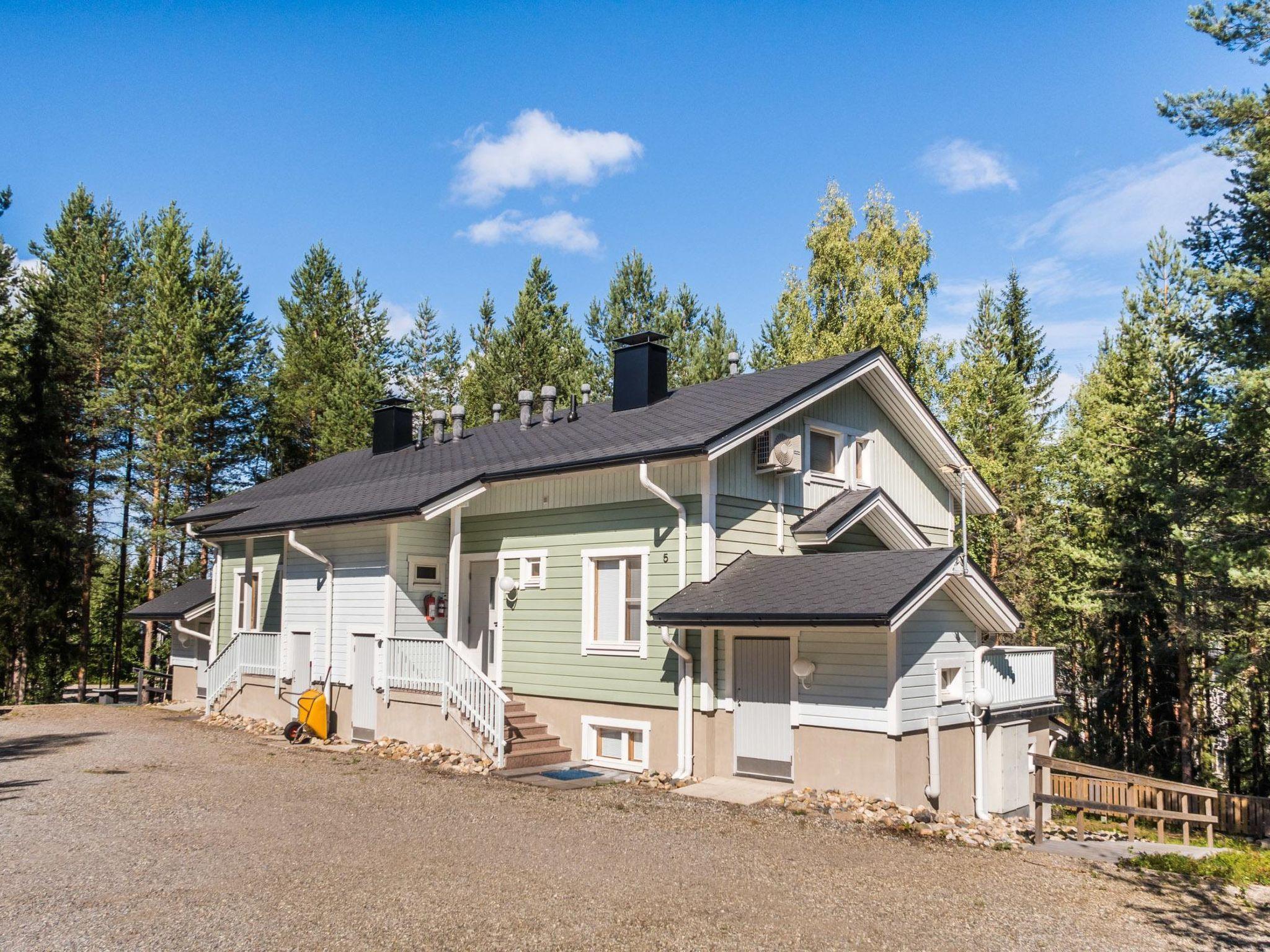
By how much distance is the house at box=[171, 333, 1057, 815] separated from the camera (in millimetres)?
11398

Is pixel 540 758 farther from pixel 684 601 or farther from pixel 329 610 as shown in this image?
pixel 329 610

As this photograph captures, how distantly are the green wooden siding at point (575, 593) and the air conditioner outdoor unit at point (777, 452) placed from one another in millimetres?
1297

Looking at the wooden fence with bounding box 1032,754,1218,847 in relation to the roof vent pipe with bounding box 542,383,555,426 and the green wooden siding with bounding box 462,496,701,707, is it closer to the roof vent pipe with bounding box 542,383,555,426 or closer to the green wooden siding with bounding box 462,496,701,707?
the green wooden siding with bounding box 462,496,701,707

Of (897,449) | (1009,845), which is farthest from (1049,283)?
(1009,845)

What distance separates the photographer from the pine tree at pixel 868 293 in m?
26.4

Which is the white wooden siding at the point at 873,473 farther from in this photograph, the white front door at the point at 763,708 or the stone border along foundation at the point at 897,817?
the stone border along foundation at the point at 897,817

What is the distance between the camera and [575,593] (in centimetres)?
1386

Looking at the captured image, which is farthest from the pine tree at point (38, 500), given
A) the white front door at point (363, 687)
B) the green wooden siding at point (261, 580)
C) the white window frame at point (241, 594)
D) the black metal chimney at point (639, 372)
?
the black metal chimney at point (639, 372)

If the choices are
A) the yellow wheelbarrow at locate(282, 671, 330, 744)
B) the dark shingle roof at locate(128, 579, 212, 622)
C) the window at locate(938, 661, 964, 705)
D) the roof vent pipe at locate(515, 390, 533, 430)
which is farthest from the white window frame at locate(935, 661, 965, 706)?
the dark shingle roof at locate(128, 579, 212, 622)

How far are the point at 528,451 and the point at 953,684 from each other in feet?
24.3

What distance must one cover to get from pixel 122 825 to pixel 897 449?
12.7 meters

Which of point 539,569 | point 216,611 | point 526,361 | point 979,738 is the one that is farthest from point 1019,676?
point 526,361

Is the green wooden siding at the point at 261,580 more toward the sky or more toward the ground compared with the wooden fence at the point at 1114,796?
more toward the sky

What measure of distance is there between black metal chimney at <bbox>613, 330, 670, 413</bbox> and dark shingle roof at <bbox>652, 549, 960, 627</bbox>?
4372 mm
